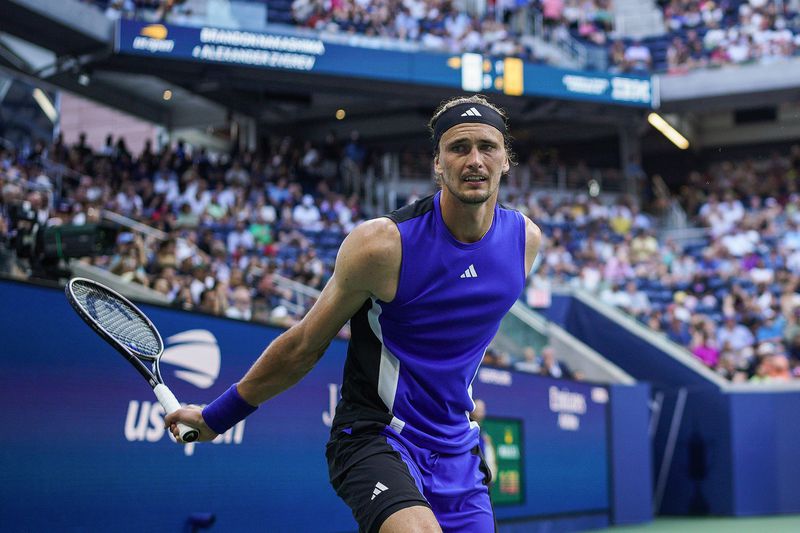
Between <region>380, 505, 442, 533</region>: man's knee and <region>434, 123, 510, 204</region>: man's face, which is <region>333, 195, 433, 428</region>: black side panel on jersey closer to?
<region>434, 123, 510, 204</region>: man's face

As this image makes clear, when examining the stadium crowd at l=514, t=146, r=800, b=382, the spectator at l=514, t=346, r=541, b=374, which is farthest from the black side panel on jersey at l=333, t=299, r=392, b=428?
the stadium crowd at l=514, t=146, r=800, b=382

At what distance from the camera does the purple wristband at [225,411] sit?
3.84 metres

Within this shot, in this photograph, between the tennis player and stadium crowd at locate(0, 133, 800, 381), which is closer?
the tennis player

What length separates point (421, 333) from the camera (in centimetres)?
380

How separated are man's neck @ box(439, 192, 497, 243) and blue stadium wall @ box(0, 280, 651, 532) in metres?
3.75

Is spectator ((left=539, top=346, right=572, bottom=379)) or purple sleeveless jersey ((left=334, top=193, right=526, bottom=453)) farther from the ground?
purple sleeveless jersey ((left=334, top=193, right=526, bottom=453))

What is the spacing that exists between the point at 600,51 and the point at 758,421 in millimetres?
12331

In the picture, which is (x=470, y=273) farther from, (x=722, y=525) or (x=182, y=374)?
(x=722, y=525)

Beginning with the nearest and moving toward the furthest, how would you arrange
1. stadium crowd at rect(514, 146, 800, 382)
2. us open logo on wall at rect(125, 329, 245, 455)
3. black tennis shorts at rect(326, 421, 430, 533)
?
black tennis shorts at rect(326, 421, 430, 533), us open logo on wall at rect(125, 329, 245, 455), stadium crowd at rect(514, 146, 800, 382)

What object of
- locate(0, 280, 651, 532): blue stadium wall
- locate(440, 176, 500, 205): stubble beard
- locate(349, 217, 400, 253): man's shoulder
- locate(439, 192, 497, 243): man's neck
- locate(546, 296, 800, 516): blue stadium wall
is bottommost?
locate(546, 296, 800, 516): blue stadium wall

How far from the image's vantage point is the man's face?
145 inches

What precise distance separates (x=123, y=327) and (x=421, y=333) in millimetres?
1383

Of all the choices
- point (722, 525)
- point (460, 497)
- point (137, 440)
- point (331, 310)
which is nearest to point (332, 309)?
point (331, 310)

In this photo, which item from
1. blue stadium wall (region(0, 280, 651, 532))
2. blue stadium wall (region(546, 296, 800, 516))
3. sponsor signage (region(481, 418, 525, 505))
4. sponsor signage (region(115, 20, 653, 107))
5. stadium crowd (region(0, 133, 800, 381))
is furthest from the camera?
sponsor signage (region(115, 20, 653, 107))
